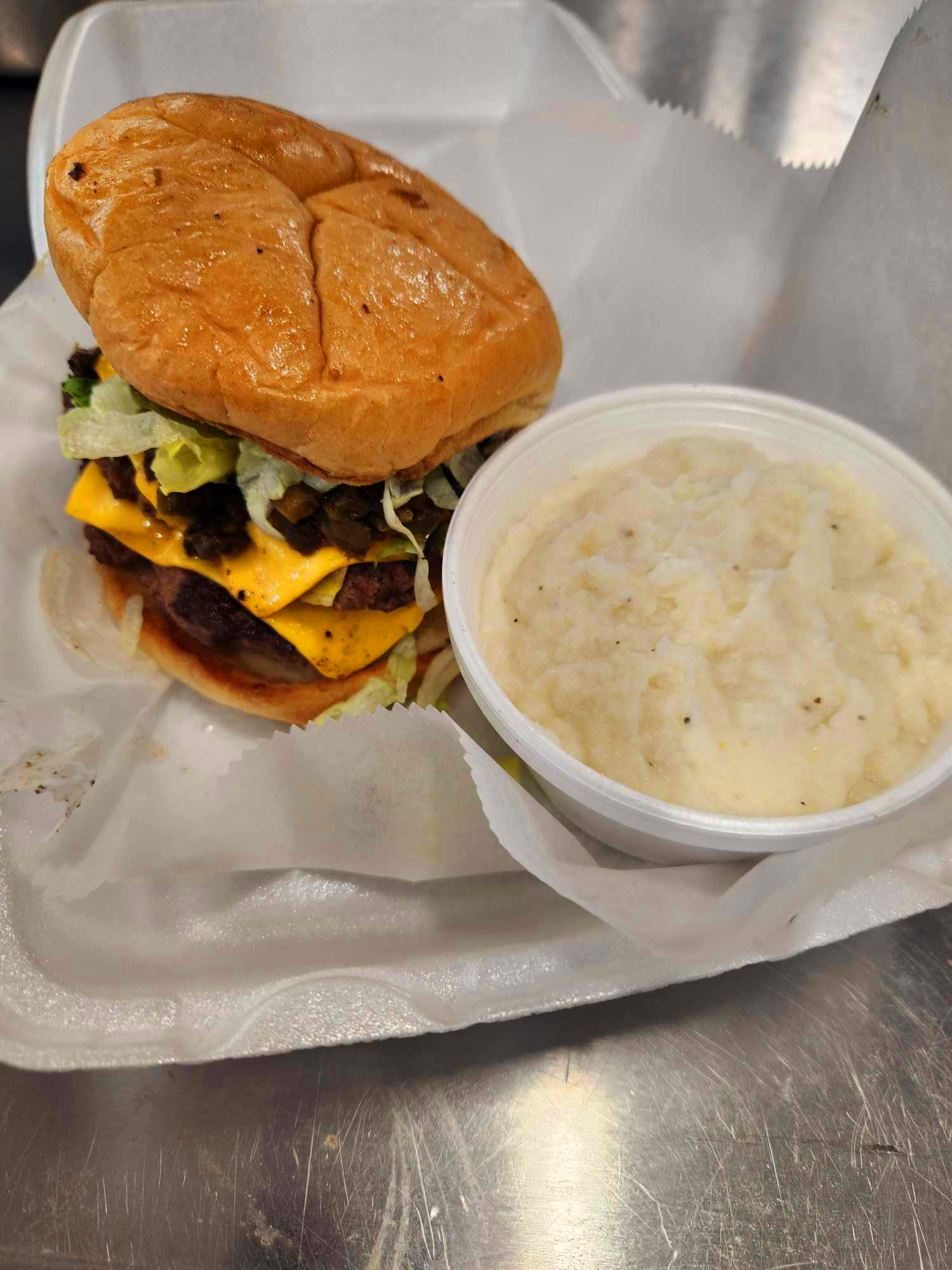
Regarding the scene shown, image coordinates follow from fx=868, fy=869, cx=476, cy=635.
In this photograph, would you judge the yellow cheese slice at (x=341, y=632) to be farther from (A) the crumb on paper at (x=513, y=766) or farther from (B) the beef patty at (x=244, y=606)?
(A) the crumb on paper at (x=513, y=766)

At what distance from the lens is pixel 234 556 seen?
1851 millimetres

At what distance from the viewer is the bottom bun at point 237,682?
6.48 ft

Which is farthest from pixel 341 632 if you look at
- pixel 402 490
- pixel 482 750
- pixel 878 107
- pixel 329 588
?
pixel 878 107

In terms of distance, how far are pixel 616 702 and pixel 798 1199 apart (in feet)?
2.95

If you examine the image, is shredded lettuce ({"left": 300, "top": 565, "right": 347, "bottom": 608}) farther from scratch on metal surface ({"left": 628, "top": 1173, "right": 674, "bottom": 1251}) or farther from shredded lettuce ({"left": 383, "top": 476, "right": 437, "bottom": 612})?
scratch on metal surface ({"left": 628, "top": 1173, "right": 674, "bottom": 1251})

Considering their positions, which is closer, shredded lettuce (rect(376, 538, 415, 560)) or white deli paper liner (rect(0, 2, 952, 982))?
white deli paper liner (rect(0, 2, 952, 982))

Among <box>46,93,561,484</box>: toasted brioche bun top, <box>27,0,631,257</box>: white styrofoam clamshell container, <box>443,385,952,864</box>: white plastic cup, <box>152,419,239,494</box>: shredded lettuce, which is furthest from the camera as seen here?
<box>27,0,631,257</box>: white styrofoam clamshell container

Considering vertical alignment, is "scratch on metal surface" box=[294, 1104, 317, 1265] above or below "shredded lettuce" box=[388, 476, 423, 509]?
below

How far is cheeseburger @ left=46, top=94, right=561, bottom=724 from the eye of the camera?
1.54 m

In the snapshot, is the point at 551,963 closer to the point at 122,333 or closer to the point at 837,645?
the point at 837,645

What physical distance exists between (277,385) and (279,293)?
189mm

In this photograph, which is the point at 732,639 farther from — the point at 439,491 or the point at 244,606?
the point at 244,606

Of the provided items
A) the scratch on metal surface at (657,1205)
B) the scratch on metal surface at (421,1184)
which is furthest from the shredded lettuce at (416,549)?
the scratch on metal surface at (657,1205)

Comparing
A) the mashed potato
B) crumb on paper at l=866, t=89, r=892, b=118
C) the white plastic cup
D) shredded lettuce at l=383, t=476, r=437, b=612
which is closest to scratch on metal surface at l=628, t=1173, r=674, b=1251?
the white plastic cup
